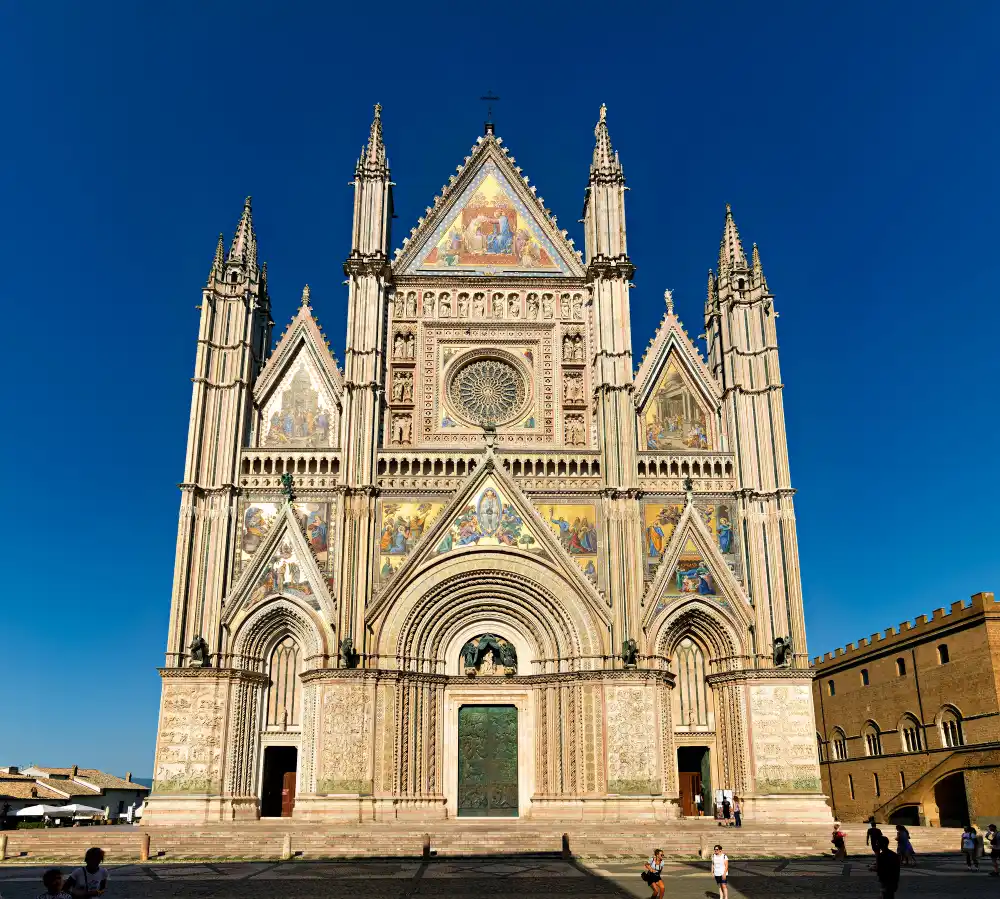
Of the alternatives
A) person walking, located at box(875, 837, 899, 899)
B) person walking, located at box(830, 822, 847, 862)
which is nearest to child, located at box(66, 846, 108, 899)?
person walking, located at box(875, 837, 899, 899)

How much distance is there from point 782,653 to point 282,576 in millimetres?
15706

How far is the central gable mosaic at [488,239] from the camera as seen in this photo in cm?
3538

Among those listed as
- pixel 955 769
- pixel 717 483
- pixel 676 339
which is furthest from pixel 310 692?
pixel 955 769

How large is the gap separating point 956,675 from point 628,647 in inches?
625

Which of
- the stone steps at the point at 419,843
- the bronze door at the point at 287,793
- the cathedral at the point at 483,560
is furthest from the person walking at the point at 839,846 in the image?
the bronze door at the point at 287,793

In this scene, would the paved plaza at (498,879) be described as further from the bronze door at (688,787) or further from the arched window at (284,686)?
the arched window at (284,686)

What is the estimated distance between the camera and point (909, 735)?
1575 inches

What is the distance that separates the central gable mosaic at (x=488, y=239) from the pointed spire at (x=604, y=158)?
10.1ft

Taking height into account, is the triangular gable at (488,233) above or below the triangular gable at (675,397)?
above

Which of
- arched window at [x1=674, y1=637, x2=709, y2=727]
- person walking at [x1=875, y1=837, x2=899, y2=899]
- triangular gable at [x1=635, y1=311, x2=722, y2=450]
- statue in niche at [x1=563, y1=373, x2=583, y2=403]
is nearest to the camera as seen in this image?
person walking at [x1=875, y1=837, x2=899, y2=899]

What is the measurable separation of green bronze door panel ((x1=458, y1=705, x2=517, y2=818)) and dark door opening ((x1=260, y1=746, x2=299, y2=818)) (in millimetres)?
5273

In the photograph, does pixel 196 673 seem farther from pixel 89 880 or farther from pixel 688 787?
pixel 89 880

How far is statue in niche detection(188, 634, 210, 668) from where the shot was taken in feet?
94.4

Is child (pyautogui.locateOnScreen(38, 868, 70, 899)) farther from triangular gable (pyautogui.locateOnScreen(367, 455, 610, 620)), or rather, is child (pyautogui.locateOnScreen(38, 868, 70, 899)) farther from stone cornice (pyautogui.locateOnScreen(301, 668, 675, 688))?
triangular gable (pyautogui.locateOnScreen(367, 455, 610, 620))
